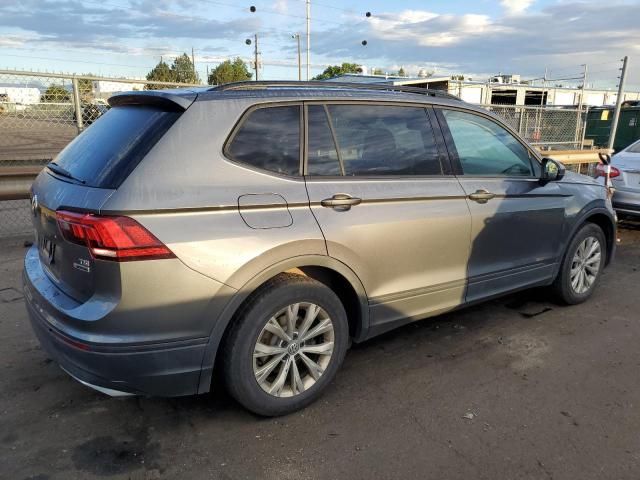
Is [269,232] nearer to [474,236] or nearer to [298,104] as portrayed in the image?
[298,104]

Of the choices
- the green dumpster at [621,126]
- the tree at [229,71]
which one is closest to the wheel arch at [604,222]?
the green dumpster at [621,126]

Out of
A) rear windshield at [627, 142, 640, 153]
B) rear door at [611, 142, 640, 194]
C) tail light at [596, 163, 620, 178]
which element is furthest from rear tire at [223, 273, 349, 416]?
rear windshield at [627, 142, 640, 153]

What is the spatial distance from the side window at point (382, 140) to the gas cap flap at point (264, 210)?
0.34m

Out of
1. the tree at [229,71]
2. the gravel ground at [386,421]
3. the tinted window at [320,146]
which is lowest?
the gravel ground at [386,421]

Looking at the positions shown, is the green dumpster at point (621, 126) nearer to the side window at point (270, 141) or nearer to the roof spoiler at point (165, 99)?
the side window at point (270, 141)

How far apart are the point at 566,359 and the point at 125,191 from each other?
3.17 metres

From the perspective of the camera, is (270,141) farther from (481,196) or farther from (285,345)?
(481,196)

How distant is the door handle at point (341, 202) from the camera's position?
2.92 metres

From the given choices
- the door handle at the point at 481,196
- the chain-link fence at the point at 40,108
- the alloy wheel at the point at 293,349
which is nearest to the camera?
the alloy wheel at the point at 293,349

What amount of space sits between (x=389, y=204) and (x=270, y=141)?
0.84 meters

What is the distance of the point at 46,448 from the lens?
2.68 meters

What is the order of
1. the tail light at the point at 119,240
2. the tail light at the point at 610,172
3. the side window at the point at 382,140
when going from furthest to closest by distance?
the tail light at the point at 610,172 < the side window at the point at 382,140 < the tail light at the point at 119,240

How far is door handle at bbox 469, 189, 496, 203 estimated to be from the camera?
363 cm

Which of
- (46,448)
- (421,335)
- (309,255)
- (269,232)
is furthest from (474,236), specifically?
(46,448)
